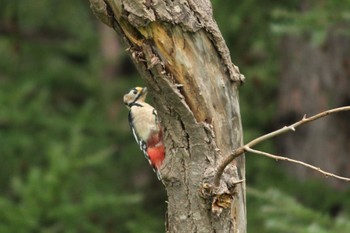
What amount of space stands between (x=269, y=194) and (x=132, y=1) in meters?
3.49

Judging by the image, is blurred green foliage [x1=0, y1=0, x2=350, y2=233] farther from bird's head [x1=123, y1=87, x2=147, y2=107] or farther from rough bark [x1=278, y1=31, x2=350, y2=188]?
bird's head [x1=123, y1=87, x2=147, y2=107]

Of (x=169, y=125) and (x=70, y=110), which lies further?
(x=70, y=110)

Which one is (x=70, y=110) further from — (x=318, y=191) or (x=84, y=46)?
(x=318, y=191)

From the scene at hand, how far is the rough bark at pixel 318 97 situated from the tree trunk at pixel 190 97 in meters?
4.29

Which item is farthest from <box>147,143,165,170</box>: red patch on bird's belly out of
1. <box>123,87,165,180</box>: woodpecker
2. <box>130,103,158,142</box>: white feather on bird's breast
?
<box>130,103,158,142</box>: white feather on bird's breast

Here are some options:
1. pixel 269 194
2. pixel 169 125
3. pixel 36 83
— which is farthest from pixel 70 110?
pixel 169 125

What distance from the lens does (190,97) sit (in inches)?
155

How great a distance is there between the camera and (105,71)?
11.9m

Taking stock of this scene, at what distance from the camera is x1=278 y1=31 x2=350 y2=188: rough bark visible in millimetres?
8250

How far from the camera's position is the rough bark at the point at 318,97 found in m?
8.25

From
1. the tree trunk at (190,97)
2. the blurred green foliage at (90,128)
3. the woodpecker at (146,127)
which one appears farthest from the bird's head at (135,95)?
the blurred green foliage at (90,128)

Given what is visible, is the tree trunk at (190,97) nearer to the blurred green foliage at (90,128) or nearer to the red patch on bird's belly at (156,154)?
the red patch on bird's belly at (156,154)

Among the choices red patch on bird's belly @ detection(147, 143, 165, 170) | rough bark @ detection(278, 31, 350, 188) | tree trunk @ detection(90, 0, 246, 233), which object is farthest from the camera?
rough bark @ detection(278, 31, 350, 188)

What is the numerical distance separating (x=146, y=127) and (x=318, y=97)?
407 centimetres
